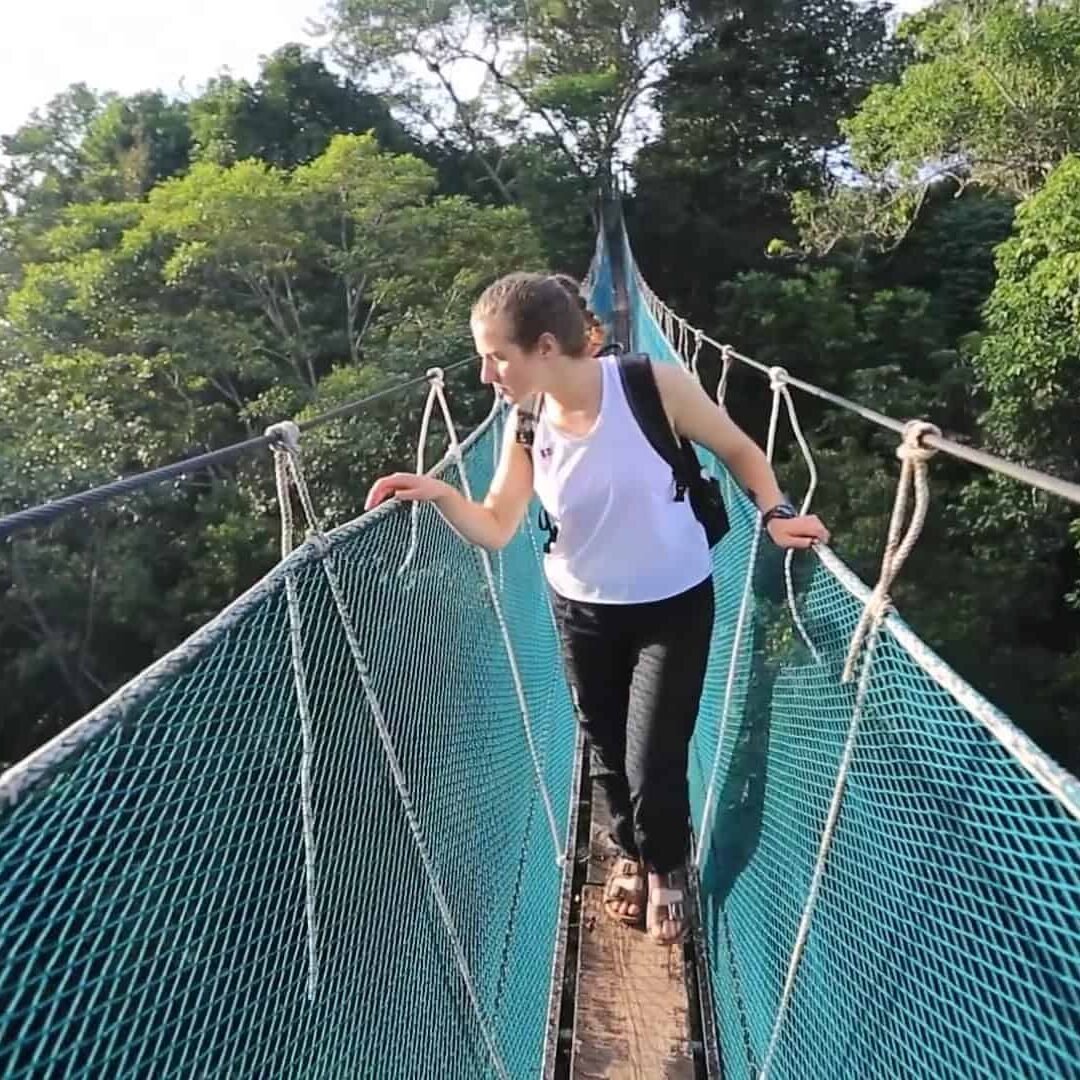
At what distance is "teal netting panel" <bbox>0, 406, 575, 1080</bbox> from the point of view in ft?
1.78

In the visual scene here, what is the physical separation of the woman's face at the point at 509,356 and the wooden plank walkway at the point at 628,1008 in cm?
64

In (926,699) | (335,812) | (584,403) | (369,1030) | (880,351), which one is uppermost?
(584,403)

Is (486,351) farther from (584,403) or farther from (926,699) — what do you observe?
(926,699)

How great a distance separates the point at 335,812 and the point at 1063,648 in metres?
7.01

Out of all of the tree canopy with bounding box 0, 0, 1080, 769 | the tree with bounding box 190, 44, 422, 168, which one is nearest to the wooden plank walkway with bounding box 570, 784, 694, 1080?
the tree canopy with bounding box 0, 0, 1080, 769

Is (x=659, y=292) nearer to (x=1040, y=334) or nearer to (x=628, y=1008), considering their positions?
(x=1040, y=334)

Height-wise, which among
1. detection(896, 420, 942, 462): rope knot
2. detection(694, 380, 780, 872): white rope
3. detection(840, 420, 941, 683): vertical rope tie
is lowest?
detection(694, 380, 780, 872): white rope

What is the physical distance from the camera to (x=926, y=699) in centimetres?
75

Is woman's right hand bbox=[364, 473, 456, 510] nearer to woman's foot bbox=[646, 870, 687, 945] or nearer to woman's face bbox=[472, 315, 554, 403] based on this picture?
woman's face bbox=[472, 315, 554, 403]

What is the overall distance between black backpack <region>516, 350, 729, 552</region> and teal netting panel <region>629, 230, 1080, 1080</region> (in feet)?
0.34

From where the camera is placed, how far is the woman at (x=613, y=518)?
103cm

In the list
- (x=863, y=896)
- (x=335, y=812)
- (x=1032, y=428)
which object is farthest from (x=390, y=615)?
(x=1032, y=428)

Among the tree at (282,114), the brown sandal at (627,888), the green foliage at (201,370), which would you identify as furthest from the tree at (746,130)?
the brown sandal at (627,888)

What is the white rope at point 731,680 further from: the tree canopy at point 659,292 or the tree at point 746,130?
the tree at point 746,130
